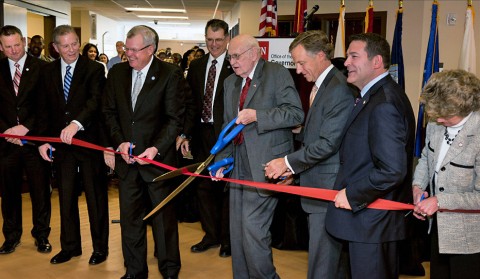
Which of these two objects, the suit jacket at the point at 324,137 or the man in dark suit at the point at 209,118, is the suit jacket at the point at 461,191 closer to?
the suit jacket at the point at 324,137

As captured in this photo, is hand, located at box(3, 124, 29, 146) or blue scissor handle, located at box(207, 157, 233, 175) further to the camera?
hand, located at box(3, 124, 29, 146)

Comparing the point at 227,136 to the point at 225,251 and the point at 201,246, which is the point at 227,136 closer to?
the point at 225,251

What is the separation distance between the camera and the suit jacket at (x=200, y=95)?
13.8ft

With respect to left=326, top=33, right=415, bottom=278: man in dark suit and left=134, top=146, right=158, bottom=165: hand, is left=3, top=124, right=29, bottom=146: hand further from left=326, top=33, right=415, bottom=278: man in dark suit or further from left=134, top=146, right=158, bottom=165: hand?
left=326, top=33, right=415, bottom=278: man in dark suit

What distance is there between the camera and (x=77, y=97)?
401 cm

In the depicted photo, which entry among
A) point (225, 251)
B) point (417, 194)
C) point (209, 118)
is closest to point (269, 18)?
point (209, 118)

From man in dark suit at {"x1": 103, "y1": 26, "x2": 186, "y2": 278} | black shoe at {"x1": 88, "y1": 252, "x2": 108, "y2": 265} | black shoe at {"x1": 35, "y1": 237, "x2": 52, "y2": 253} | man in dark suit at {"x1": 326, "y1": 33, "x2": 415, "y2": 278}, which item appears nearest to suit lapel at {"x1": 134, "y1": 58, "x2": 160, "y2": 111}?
man in dark suit at {"x1": 103, "y1": 26, "x2": 186, "y2": 278}

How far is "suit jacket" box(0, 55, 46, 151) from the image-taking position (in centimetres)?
427

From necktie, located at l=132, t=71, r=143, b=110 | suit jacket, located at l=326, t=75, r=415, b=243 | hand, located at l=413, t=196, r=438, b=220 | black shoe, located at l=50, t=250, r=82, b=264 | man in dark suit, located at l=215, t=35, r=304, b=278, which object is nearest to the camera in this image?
suit jacket, located at l=326, t=75, r=415, b=243

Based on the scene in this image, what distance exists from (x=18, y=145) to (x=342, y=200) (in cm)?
306

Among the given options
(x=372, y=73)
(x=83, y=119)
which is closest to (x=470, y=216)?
(x=372, y=73)

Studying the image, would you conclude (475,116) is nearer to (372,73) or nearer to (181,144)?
(372,73)

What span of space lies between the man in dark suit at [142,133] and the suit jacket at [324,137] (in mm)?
1110

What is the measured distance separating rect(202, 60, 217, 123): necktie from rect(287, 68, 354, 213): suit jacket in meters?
1.56
